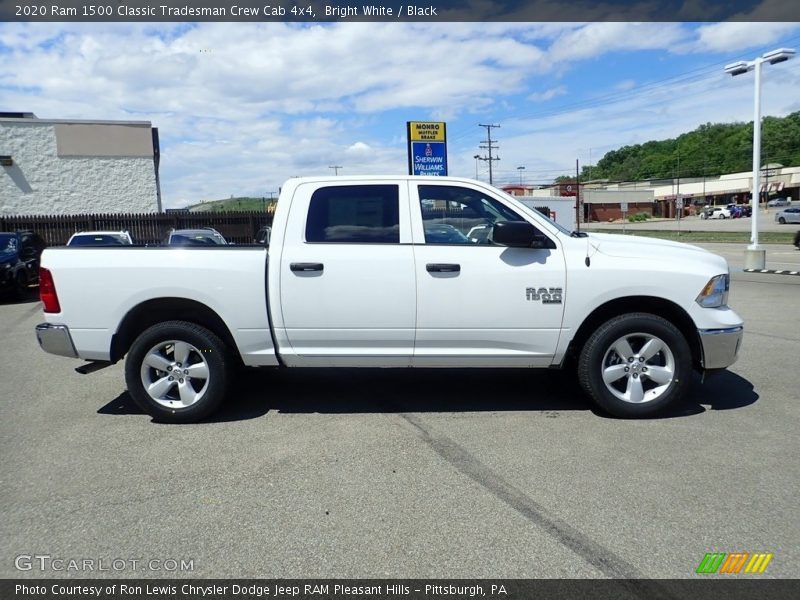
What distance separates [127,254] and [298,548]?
118 inches

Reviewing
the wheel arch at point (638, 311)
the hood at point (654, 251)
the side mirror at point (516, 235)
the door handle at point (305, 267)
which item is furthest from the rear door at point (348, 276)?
the hood at point (654, 251)

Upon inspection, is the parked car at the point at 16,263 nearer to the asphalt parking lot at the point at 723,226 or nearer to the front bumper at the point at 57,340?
the front bumper at the point at 57,340

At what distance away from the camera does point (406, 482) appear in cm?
402

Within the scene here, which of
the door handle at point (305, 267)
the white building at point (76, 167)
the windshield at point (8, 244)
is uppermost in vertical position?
the white building at point (76, 167)

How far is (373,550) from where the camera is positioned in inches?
127

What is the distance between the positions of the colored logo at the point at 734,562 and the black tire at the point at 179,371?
3656 millimetres

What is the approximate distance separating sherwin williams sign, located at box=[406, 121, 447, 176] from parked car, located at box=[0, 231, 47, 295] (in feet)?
29.4

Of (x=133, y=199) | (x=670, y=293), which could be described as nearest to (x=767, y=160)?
(x=133, y=199)

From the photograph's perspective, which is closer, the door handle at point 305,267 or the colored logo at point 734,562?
the colored logo at point 734,562

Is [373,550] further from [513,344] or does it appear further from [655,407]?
[655,407]

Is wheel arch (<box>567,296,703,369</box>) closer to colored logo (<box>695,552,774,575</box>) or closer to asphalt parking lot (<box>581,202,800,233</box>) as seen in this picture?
colored logo (<box>695,552,774,575</box>)

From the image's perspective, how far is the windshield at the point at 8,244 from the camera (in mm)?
14830

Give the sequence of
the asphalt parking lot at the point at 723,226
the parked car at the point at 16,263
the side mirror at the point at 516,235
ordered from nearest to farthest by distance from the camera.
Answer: the side mirror at the point at 516,235 < the parked car at the point at 16,263 < the asphalt parking lot at the point at 723,226

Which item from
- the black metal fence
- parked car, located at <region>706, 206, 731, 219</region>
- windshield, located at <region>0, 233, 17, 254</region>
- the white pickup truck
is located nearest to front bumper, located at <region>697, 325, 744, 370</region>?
the white pickup truck
